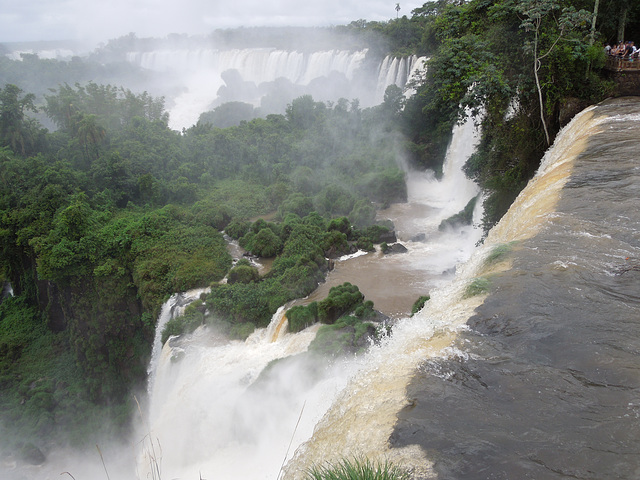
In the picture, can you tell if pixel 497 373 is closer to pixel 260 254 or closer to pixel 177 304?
pixel 177 304

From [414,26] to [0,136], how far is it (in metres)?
27.5

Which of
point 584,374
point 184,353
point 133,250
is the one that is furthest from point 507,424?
point 133,250

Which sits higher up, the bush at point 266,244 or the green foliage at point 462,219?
the green foliage at point 462,219

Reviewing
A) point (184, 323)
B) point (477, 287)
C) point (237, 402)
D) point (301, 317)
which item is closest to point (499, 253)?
point (477, 287)

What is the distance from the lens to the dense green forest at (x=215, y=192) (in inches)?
495

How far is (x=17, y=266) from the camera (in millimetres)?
19609

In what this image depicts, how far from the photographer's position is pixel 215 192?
905 inches

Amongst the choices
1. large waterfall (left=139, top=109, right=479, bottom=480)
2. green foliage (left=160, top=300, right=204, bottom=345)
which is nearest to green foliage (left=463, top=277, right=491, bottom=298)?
large waterfall (left=139, top=109, right=479, bottom=480)

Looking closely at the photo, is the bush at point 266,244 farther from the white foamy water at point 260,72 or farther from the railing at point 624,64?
the white foamy water at point 260,72

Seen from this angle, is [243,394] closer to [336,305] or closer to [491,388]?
[336,305]

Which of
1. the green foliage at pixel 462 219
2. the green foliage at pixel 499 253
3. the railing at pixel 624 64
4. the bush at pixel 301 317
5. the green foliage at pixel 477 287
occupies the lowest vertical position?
Answer: the bush at pixel 301 317

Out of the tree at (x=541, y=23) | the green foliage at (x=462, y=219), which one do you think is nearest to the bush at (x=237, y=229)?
the green foliage at (x=462, y=219)

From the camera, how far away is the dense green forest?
12578mm

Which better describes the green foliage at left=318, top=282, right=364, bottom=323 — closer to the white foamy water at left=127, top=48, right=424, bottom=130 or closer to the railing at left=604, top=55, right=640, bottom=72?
the railing at left=604, top=55, right=640, bottom=72
